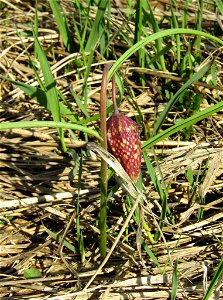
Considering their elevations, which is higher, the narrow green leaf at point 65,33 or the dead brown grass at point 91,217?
the narrow green leaf at point 65,33

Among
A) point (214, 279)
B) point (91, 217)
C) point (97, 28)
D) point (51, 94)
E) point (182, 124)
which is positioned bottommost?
point (214, 279)

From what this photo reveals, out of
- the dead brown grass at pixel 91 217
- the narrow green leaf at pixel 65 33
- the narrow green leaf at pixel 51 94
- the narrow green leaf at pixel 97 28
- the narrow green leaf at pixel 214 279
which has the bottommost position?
the narrow green leaf at pixel 214 279

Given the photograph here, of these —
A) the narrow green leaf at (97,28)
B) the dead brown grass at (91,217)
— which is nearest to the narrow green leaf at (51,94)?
the dead brown grass at (91,217)

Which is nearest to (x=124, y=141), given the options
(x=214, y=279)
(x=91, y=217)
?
(x=214, y=279)

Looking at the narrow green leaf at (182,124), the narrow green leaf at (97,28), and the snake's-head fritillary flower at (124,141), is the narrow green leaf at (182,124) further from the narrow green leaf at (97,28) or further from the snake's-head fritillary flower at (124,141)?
the narrow green leaf at (97,28)

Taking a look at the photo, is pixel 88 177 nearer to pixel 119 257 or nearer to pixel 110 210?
pixel 110 210

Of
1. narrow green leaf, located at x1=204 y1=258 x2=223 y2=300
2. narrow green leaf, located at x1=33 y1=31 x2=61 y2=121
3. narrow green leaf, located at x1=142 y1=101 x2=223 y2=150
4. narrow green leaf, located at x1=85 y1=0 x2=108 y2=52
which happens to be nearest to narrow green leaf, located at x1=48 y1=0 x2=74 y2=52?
narrow green leaf, located at x1=85 y1=0 x2=108 y2=52

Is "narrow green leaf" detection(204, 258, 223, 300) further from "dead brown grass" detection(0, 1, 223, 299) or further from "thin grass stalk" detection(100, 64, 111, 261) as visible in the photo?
"thin grass stalk" detection(100, 64, 111, 261)

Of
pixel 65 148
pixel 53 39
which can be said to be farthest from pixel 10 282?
pixel 53 39

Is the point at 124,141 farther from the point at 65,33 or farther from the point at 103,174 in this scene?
the point at 65,33
